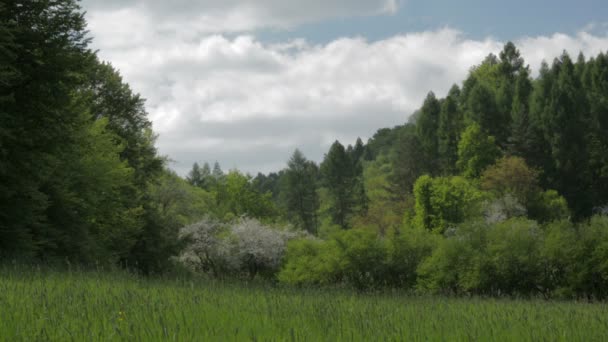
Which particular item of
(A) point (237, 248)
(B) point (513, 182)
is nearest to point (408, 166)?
(B) point (513, 182)

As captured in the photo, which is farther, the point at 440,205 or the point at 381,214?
the point at 381,214

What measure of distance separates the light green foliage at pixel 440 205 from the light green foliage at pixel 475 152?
1676 centimetres

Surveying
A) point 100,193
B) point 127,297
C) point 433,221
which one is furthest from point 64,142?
point 433,221

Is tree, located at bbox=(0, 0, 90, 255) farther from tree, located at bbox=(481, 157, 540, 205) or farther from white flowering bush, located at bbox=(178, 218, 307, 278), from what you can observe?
tree, located at bbox=(481, 157, 540, 205)

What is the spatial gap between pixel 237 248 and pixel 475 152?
39744 mm

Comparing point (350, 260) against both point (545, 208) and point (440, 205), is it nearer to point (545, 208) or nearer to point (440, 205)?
point (440, 205)

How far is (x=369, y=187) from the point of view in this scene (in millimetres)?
114688

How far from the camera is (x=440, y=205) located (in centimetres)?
6462

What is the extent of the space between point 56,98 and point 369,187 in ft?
315

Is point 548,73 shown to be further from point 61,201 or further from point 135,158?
point 61,201

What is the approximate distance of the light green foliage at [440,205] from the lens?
64.2m

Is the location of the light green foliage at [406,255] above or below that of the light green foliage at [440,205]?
below

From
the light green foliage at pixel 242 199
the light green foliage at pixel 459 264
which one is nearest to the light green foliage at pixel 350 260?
the light green foliage at pixel 459 264

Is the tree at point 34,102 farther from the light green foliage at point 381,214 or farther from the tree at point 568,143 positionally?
the tree at point 568,143
